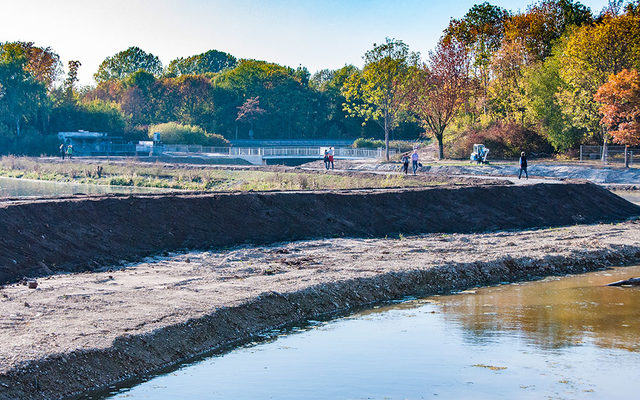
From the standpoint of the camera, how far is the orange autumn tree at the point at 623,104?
53844mm

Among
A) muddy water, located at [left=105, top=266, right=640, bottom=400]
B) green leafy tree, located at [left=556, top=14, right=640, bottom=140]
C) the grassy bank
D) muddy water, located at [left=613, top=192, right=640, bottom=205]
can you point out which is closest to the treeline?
green leafy tree, located at [left=556, top=14, right=640, bottom=140]

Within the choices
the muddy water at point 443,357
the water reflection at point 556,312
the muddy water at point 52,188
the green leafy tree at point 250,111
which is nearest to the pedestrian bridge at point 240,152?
the muddy water at point 52,188

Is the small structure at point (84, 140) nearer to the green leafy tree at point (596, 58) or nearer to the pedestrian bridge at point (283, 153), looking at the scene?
the pedestrian bridge at point (283, 153)

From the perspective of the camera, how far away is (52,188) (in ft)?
174

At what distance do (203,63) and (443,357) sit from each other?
17100cm

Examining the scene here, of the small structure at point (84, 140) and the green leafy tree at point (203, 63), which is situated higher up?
the green leafy tree at point (203, 63)

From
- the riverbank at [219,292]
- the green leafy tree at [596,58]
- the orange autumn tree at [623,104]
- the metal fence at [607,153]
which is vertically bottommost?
the riverbank at [219,292]

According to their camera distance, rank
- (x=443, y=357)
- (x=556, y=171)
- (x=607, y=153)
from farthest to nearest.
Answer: (x=607, y=153) < (x=556, y=171) < (x=443, y=357)

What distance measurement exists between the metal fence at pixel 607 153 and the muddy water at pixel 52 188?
34237mm

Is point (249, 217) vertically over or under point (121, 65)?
under

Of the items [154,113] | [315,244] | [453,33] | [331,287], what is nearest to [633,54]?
[453,33]

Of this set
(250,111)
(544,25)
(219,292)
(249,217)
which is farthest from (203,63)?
(219,292)

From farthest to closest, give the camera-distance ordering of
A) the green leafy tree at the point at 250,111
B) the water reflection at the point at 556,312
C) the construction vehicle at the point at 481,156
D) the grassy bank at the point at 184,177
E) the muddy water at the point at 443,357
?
the green leafy tree at the point at 250,111 < the construction vehicle at the point at 481,156 < the grassy bank at the point at 184,177 < the water reflection at the point at 556,312 < the muddy water at the point at 443,357

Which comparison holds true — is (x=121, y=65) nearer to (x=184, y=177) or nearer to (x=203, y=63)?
(x=203, y=63)
